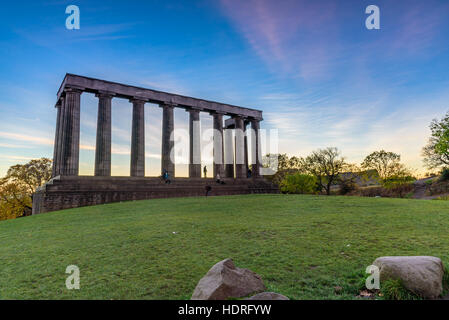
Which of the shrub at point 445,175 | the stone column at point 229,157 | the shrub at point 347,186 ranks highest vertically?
the stone column at point 229,157

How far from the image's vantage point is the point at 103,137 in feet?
117

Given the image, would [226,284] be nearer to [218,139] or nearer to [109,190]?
[109,190]

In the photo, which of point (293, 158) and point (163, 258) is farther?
point (293, 158)

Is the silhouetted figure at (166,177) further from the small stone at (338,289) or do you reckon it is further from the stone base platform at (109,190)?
the small stone at (338,289)

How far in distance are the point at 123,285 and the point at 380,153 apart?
81.5 meters

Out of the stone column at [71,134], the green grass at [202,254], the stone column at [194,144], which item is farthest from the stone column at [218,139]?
the green grass at [202,254]

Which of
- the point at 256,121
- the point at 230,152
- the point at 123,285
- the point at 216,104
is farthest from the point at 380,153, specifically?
the point at 123,285

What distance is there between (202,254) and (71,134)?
34.2m

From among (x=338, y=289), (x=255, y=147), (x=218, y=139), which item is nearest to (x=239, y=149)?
(x=255, y=147)

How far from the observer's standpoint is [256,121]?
176 feet

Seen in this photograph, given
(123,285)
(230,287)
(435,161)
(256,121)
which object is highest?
(256,121)

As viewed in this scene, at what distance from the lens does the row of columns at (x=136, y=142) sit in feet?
113

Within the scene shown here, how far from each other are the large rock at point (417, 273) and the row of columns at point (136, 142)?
35933 mm
